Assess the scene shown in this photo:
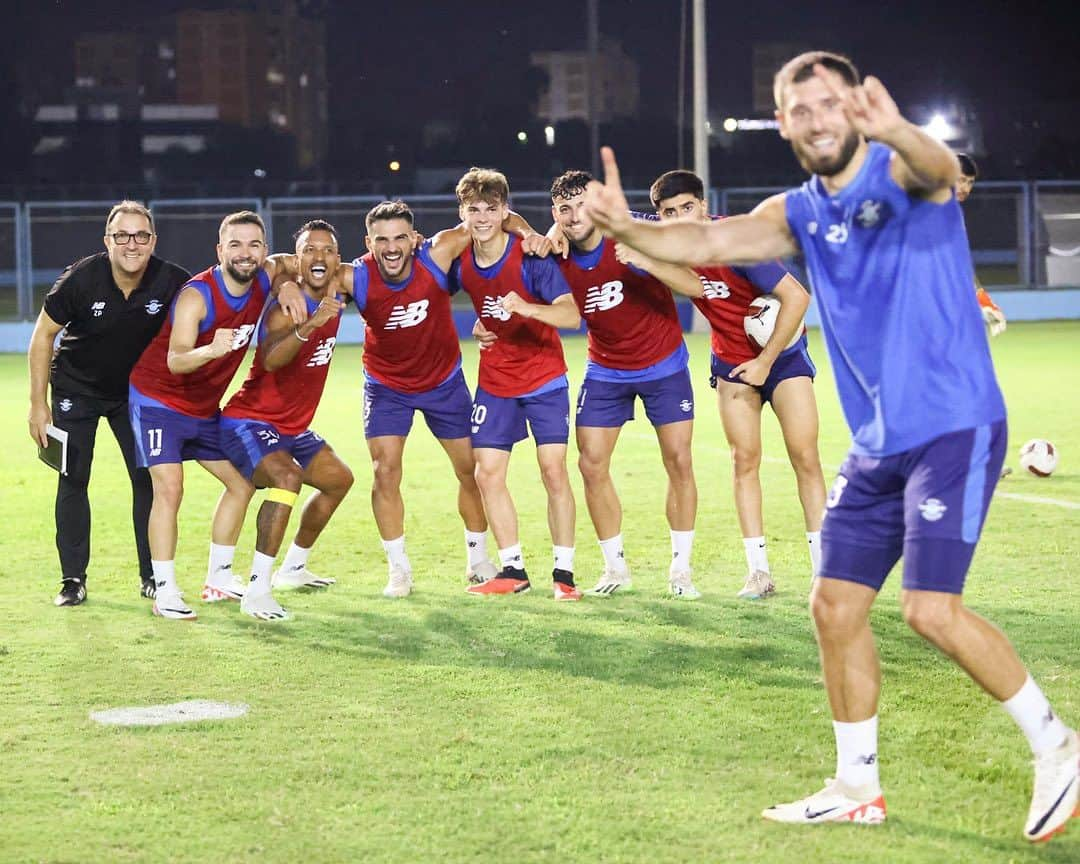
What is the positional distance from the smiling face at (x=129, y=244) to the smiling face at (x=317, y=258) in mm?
733

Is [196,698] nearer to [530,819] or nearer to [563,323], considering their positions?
[530,819]

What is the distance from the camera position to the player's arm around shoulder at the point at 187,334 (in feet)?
24.3

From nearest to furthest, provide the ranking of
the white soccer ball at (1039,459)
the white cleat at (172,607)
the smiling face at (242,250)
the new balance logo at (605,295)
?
the smiling face at (242,250) → the white cleat at (172,607) → the new balance logo at (605,295) → the white soccer ball at (1039,459)

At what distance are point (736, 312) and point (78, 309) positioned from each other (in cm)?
335

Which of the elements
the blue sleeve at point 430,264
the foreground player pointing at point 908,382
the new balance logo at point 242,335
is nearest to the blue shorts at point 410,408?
the blue sleeve at point 430,264

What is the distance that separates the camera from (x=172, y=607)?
7625 mm

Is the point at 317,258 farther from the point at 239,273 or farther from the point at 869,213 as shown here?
the point at 869,213

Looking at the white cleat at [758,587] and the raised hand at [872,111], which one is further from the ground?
the raised hand at [872,111]

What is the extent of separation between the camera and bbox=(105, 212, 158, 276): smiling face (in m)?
7.75

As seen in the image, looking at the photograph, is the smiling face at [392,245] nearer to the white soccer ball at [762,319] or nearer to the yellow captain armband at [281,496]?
the yellow captain armband at [281,496]

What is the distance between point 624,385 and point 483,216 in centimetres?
115

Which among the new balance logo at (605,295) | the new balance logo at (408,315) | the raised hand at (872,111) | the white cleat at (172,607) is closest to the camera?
the raised hand at (872,111)

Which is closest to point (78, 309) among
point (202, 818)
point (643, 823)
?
point (202, 818)

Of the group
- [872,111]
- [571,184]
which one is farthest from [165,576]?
[872,111]
